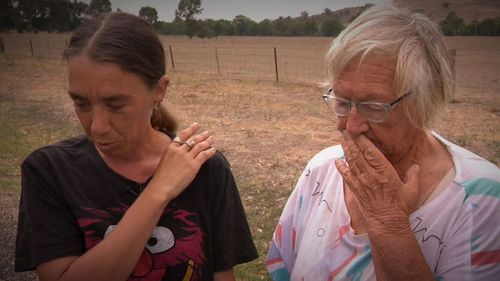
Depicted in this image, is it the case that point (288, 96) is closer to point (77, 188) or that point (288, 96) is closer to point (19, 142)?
point (19, 142)

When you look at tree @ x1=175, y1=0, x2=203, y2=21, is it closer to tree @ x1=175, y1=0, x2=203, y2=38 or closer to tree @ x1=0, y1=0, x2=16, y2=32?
tree @ x1=175, y1=0, x2=203, y2=38

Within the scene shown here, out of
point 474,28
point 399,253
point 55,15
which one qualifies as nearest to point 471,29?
point 474,28

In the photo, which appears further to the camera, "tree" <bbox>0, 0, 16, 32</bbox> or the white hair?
"tree" <bbox>0, 0, 16, 32</bbox>

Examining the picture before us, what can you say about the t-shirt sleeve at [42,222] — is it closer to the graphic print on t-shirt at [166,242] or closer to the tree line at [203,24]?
the graphic print on t-shirt at [166,242]

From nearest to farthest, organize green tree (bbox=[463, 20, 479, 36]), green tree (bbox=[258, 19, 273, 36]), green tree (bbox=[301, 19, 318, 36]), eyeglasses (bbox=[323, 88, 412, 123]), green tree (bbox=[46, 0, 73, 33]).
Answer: eyeglasses (bbox=[323, 88, 412, 123]) → green tree (bbox=[46, 0, 73, 33]) → green tree (bbox=[463, 20, 479, 36]) → green tree (bbox=[301, 19, 318, 36]) → green tree (bbox=[258, 19, 273, 36])

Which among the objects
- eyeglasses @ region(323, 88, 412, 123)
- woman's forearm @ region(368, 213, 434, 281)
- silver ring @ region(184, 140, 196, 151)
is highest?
eyeglasses @ region(323, 88, 412, 123)

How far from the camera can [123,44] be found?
5.41 ft

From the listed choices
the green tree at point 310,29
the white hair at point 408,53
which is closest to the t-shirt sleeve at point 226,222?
the white hair at point 408,53

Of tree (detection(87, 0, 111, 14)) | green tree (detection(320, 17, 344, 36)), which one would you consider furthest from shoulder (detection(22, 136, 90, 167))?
green tree (detection(320, 17, 344, 36))

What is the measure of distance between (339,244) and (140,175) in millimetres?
989

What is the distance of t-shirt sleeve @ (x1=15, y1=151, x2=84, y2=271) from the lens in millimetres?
1549

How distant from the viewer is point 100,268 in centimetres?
149

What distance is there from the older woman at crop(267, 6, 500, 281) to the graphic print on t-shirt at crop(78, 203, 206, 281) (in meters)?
0.62

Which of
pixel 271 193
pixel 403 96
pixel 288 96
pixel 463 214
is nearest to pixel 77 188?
pixel 403 96
